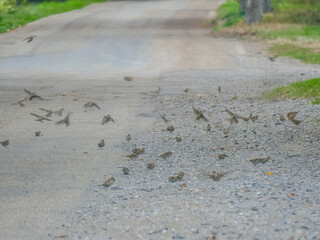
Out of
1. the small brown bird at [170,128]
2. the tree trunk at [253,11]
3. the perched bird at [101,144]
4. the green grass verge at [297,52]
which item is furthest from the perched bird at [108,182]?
the tree trunk at [253,11]

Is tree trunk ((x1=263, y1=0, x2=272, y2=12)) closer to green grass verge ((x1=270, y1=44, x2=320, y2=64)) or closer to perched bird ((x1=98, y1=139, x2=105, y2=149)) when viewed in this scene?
green grass verge ((x1=270, y1=44, x2=320, y2=64))

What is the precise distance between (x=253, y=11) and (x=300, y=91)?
16.5 meters

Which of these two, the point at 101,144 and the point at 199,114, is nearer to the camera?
the point at 101,144

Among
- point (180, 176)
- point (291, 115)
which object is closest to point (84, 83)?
point (291, 115)

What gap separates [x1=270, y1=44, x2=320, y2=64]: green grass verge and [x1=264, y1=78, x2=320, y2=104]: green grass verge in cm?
619

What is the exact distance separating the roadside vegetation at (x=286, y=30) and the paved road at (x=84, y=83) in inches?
31.8

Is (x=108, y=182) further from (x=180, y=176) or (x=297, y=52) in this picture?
(x=297, y=52)

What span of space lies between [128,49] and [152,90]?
29.1 ft

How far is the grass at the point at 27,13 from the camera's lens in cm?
3186

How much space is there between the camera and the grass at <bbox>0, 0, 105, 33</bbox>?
31.9m

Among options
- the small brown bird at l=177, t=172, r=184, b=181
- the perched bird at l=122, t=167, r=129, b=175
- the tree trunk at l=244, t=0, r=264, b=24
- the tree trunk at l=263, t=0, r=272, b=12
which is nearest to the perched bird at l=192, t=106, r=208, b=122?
the perched bird at l=122, t=167, r=129, b=175

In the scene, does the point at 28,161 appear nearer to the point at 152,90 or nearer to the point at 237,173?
the point at 237,173

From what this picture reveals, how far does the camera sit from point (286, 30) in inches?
1132

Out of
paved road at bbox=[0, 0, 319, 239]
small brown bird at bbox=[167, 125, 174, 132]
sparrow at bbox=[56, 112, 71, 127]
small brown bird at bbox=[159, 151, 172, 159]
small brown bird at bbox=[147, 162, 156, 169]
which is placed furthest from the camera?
sparrow at bbox=[56, 112, 71, 127]
